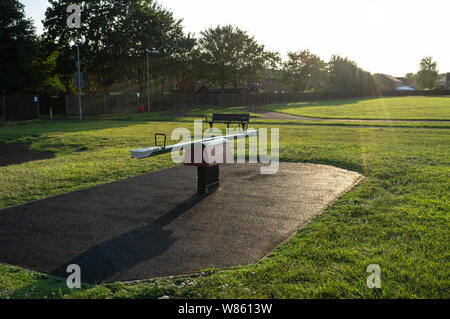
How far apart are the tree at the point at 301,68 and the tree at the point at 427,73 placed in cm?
4530

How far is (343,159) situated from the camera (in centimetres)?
1068

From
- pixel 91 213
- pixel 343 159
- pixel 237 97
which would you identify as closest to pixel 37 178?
pixel 91 213

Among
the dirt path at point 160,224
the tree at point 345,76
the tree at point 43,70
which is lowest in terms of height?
the dirt path at point 160,224

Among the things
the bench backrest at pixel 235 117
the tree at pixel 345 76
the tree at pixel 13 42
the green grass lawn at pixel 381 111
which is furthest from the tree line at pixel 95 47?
the tree at pixel 345 76

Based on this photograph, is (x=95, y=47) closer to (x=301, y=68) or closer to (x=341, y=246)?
(x=341, y=246)

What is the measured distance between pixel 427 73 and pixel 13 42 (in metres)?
120

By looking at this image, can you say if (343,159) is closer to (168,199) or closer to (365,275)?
(168,199)

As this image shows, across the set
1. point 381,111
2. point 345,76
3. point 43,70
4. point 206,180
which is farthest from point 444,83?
point 206,180

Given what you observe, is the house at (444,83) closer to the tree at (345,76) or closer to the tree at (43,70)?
the tree at (345,76)

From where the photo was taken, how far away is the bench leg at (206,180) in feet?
24.9

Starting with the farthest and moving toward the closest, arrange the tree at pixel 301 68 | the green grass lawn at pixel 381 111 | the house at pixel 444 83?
1. the house at pixel 444 83
2. the tree at pixel 301 68
3. the green grass lawn at pixel 381 111

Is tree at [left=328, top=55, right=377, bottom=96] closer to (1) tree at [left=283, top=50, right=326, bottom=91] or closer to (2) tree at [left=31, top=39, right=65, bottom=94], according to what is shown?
(1) tree at [left=283, top=50, right=326, bottom=91]

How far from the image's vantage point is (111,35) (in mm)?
42875

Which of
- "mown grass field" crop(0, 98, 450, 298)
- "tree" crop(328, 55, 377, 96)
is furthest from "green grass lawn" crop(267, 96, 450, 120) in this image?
"tree" crop(328, 55, 377, 96)
